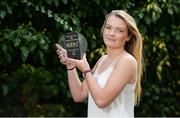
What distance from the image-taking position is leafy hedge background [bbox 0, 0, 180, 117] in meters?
5.10

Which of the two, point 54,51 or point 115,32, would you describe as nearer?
point 115,32

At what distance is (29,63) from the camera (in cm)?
545

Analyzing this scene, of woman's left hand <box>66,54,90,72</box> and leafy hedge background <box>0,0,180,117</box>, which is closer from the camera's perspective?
woman's left hand <box>66,54,90,72</box>

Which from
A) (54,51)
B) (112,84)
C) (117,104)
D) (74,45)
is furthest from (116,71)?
(54,51)

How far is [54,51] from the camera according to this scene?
5.45 m

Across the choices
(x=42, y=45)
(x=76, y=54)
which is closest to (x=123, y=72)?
(x=76, y=54)

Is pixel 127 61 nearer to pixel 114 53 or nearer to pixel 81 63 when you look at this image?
pixel 114 53

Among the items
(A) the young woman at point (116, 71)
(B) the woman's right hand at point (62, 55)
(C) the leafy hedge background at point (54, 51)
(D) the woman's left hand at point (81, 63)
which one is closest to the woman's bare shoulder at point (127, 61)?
(A) the young woman at point (116, 71)

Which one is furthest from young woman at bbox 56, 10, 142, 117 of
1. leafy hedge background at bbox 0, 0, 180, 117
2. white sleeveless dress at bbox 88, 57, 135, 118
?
leafy hedge background at bbox 0, 0, 180, 117

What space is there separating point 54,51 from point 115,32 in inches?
92.5

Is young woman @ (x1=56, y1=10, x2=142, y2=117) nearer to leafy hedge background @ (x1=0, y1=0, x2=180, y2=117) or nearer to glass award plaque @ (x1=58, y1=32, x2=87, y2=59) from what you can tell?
glass award plaque @ (x1=58, y1=32, x2=87, y2=59)

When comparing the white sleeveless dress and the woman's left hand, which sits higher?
the woman's left hand

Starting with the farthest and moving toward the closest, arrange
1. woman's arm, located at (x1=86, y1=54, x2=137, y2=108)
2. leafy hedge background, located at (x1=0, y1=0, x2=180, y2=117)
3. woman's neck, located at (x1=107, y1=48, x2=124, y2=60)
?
1. leafy hedge background, located at (x1=0, y1=0, x2=180, y2=117)
2. woman's neck, located at (x1=107, y1=48, x2=124, y2=60)
3. woman's arm, located at (x1=86, y1=54, x2=137, y2=108)

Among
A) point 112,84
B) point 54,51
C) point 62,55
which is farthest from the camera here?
point 54,51
